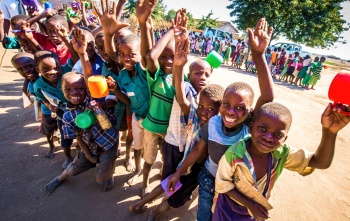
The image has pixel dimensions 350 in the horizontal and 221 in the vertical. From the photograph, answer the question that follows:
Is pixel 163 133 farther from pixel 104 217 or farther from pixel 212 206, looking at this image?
pixel 104 217

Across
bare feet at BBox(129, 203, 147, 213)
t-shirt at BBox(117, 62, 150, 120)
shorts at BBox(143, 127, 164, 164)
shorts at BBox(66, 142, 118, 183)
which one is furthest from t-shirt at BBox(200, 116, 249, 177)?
shorts at BBox(66, 142, 118, 183)

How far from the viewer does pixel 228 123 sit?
146 cm

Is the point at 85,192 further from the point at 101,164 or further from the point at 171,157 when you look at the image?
the point at 171,157

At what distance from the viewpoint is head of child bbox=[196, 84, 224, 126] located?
1658 millimetres

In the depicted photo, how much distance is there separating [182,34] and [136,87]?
0.78 metres

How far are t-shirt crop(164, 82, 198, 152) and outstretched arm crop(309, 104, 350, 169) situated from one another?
95 centimetres

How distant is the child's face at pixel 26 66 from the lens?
2391mm

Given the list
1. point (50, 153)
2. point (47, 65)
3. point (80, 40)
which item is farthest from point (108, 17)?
point (50, 153)

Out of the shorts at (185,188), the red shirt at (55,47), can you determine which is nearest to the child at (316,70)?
the shorts at (185,188)

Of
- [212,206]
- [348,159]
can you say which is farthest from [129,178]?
[348,159]

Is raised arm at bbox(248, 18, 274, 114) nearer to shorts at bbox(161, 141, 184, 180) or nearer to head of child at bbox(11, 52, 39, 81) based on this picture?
shorts at bbox(161, 141, 184, 180)

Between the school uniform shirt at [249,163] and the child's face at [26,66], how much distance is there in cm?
253

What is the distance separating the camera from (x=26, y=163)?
2.67m

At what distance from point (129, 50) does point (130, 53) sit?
3 cm
